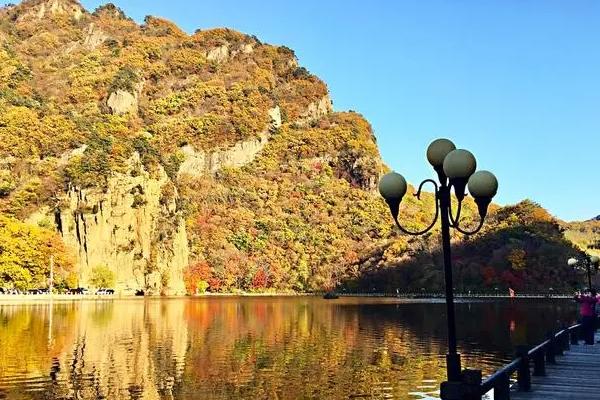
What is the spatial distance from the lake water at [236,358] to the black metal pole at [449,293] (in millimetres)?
12433

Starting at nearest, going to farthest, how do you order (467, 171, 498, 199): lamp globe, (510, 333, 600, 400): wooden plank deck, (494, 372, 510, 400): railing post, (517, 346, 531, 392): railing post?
(467, 171, 498, 199): lamp globe → (494, 372, 510, 400): railing post → (510, 333, 600, 400): wooden plank deck → (517, 346, 531, 392): railing post

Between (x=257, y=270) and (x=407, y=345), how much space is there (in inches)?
4666

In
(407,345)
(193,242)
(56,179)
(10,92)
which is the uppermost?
(10,92)

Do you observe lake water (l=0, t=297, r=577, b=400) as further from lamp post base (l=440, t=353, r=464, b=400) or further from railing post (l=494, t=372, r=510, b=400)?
lamp post base (l=440, t=353, r=464, b=400)

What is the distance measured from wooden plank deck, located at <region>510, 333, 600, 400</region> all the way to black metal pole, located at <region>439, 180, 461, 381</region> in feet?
14.8

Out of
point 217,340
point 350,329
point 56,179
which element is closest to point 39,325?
point 217,340

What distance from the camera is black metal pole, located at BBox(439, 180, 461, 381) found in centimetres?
968

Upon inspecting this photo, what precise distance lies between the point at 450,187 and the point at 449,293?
172 centimetres

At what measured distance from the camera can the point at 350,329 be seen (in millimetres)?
47969

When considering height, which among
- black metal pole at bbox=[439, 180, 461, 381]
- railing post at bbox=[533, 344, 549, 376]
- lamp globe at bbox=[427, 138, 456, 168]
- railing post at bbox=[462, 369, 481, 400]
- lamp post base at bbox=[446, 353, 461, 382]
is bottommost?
railing post at bbox=[533, 344, 549, 376]

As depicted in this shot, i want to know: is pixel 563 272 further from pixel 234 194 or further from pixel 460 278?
pixel 234 194

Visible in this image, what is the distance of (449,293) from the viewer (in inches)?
398

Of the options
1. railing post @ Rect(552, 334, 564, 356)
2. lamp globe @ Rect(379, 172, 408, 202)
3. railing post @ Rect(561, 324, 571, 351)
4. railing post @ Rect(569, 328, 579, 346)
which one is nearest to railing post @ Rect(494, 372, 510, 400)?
lamp globe @ Rect(379, 172, 408, 202)

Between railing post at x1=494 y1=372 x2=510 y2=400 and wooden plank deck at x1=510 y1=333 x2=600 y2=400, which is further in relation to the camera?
wooden plank deck at x1=510 y1=333 x2=600 y2=400
